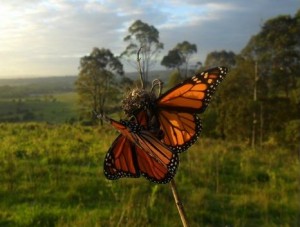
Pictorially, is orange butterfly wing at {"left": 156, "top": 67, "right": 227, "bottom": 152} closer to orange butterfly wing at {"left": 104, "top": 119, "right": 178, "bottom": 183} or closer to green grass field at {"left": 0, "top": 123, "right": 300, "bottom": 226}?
orange butterfly wing at {"left": 104, "top": 119, "right": 178, "bottom": 183}

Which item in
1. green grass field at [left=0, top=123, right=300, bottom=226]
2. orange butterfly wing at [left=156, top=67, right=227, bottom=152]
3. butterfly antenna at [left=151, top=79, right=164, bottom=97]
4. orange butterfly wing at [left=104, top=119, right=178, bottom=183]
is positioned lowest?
green grass field at [left=0, top=123, right=300, bottom=226]

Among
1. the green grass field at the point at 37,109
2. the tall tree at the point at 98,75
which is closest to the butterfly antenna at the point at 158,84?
the tall tree at the point at 98,75

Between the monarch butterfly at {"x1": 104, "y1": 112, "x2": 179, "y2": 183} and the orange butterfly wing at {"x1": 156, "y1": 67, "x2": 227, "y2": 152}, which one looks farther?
the orange butterfly wing at {"x1": 156, "y1": 67, "x2": 227, "y2": 152}

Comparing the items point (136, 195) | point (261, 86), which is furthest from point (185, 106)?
point (261, 86)

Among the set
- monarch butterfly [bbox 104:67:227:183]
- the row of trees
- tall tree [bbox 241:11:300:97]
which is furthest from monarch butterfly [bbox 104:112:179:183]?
tall tree [bbox 241:11:300:97]

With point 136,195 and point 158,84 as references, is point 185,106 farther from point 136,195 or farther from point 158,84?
point 136,195

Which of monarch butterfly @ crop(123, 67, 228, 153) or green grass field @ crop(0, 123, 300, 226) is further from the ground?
monarch butterfly @ crop(123, 67, 228, 153)

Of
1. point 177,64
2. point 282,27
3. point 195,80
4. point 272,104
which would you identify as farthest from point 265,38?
point 195,80
